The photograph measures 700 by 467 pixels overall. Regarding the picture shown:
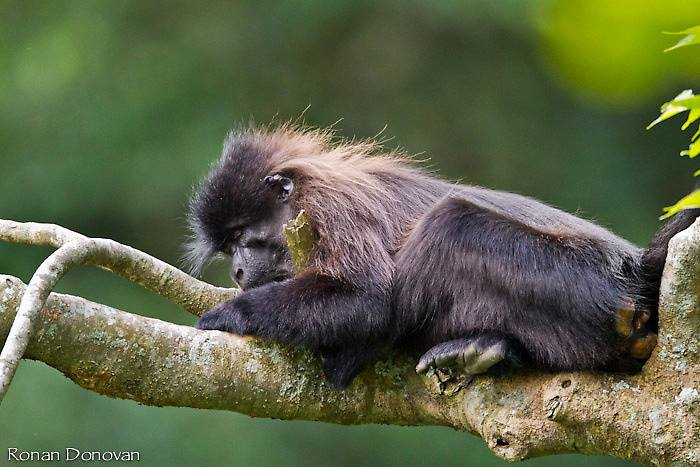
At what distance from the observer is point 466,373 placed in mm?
4895

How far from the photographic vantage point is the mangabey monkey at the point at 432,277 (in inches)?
187

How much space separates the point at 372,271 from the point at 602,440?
1.45 metres

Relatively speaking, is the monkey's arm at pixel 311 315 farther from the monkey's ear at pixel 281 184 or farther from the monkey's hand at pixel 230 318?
the monkey's ear at pixel 281 184

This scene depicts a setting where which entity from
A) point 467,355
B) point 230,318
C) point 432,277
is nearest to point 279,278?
point 230,318

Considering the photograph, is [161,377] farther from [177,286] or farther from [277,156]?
[277,156]

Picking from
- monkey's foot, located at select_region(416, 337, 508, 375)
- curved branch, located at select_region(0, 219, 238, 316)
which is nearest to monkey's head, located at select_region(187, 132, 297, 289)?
curved branch, located at select_region(0, 219, 238, 316)

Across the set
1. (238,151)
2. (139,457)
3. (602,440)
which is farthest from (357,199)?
(139,457)

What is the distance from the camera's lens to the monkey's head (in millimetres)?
6039

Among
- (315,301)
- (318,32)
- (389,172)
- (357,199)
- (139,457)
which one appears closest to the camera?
(315,301)

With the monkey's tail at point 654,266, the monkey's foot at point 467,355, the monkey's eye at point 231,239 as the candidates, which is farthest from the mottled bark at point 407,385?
the monkey's eye at point 231,239

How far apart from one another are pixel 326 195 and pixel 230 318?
992 millimetres

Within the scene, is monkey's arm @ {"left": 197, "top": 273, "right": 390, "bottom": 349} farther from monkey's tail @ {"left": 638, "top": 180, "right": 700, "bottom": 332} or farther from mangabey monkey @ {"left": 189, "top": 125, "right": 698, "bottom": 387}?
monkey's tail @ {"left": 638, "top": 180, "right": 700, "bottom": 332}

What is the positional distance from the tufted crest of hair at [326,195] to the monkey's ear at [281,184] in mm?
42

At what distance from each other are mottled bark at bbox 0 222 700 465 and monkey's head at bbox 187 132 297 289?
989 millimetres
